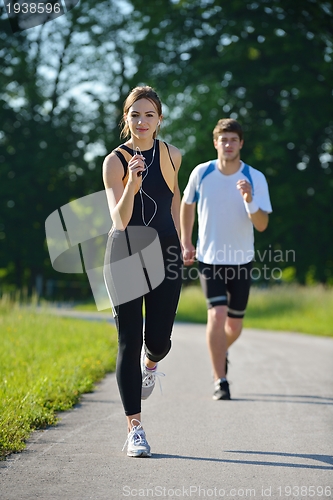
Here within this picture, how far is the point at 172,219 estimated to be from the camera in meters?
5.18

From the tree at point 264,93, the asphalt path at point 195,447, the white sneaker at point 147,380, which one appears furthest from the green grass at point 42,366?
the tree at point 264,93

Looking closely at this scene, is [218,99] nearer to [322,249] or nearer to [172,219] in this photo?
[322,249]

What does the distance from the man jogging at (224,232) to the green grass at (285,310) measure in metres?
8.49

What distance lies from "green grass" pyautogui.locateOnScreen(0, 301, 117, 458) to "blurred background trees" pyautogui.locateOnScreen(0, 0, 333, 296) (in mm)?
16465

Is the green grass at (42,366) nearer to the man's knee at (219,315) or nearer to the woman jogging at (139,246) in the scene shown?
the woman jogging at (139,246)

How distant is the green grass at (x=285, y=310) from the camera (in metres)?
17.9

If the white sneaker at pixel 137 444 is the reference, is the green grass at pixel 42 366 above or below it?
below

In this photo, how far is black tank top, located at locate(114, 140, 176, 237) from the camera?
5023 mm

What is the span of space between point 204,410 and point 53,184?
3535cm

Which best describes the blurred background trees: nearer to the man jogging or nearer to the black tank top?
the man jogging

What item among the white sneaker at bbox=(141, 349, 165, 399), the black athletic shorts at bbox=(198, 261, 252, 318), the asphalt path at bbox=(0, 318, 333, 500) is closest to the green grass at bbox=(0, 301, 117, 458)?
the asphalt path at bbox=(0, 318, 333, 500)

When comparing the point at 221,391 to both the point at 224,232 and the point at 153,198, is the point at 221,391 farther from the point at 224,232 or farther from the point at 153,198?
the point at 153,198

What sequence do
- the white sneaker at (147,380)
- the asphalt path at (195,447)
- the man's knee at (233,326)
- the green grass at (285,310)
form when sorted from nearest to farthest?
the asphalt path at (195,447) → the white sneaker at (147,380) → the man's knee at (233,326) → the green grass at (285,310)

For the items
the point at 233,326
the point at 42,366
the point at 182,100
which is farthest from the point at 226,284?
the point at 182,100
